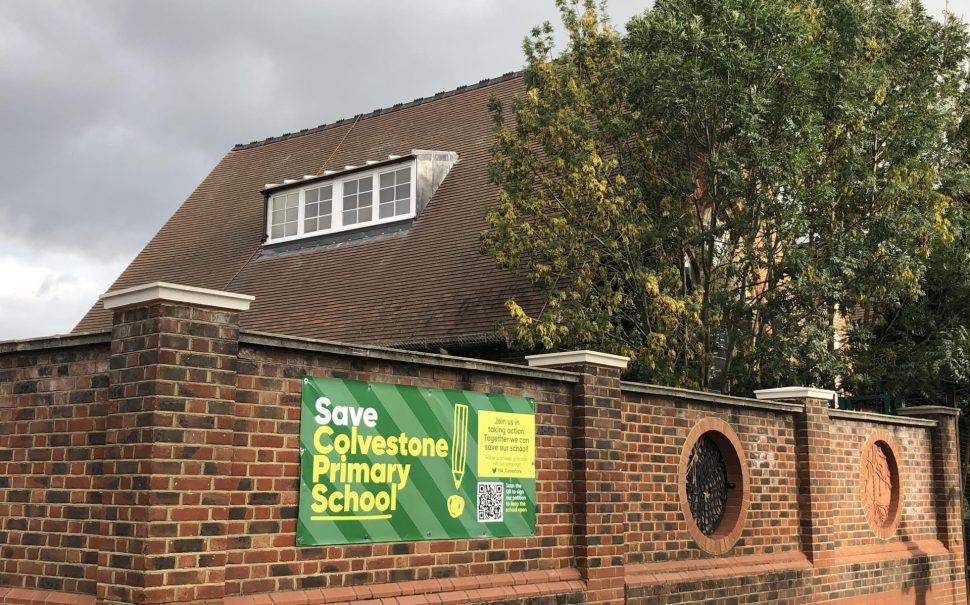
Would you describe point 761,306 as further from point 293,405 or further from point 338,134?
point 338,134

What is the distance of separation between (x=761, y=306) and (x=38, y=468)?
9.98 metres

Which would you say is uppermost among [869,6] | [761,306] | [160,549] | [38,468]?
[869,6]

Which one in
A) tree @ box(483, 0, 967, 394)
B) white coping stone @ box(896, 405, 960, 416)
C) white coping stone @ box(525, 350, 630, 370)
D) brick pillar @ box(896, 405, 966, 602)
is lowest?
brick pillar @ box(896, 405, 966, 602)

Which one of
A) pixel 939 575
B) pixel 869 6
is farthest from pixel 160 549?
pixel 869 6

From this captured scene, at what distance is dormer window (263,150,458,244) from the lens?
19562 millimetres

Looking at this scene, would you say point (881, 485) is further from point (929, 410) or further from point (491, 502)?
point (491, 502)

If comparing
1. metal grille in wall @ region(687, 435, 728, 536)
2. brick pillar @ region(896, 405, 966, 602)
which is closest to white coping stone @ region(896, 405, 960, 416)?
brick pillar @ region(896, 405, 966, 602)

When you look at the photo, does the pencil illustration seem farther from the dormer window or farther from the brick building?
the dormer window


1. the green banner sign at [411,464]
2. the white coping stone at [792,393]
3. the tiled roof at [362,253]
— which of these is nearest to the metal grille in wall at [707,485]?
the white coping stone at [792,393]

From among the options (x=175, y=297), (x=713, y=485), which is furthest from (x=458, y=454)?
(x=713, y=485)

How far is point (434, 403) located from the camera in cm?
756

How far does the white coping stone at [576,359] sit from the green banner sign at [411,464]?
2.43ft

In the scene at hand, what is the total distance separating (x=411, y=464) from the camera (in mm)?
7305

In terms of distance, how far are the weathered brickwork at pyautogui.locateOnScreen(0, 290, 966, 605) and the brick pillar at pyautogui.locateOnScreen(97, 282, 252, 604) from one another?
0.01 meters
